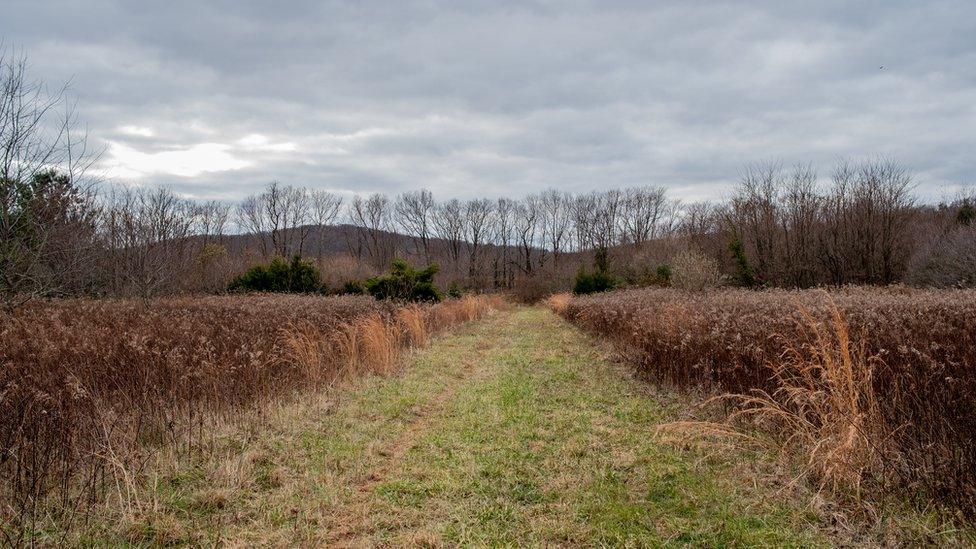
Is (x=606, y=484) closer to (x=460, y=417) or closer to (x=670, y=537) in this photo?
(x=670, y=537)

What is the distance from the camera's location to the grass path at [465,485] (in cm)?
354

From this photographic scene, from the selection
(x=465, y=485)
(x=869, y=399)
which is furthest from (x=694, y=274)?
(x=465, y=485)

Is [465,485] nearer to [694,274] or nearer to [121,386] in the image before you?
[121,386]

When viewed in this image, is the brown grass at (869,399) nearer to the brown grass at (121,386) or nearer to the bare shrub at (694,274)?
the brown grass at (121,386)

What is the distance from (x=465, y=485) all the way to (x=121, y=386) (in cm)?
405

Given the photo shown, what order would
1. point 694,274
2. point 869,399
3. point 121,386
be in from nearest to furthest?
point 869,399 → point 121,386 → point 694,274

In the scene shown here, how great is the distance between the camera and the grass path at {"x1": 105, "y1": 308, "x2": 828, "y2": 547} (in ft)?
11.6

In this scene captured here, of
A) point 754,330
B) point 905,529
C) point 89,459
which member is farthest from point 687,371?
point 89,459

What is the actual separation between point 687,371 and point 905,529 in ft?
15.3

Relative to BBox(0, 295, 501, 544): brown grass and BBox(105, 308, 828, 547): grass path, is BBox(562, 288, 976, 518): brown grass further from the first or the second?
BBox(0, 295, 501, 544): brown grass

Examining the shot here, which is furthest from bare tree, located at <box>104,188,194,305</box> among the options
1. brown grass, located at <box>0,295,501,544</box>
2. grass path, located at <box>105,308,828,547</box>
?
grass path, located at <box>105,308,828,547</box>

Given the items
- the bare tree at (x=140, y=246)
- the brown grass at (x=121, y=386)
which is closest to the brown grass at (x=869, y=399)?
the brown grass at (x=121, y=386)

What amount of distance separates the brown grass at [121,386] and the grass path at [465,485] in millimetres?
504

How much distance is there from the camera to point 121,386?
566 cm
